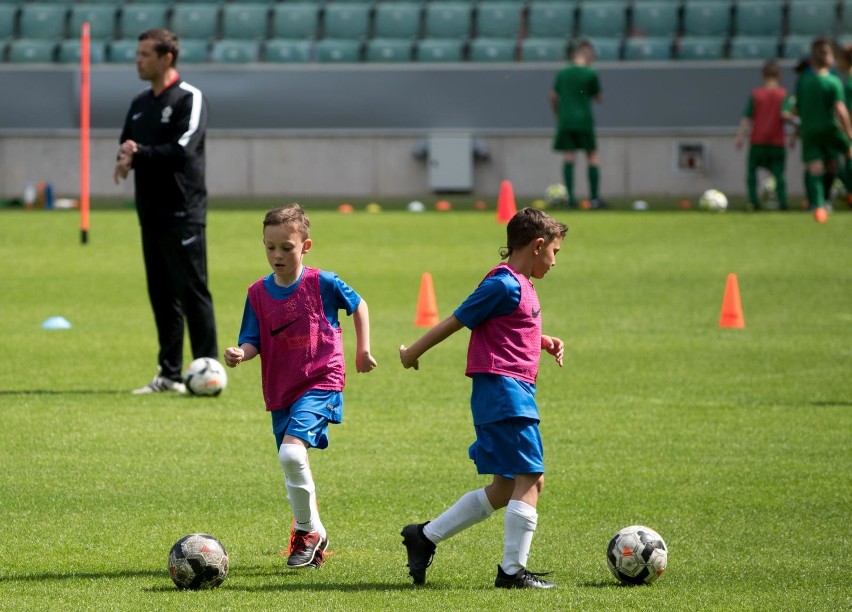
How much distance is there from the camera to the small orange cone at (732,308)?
14.0 m

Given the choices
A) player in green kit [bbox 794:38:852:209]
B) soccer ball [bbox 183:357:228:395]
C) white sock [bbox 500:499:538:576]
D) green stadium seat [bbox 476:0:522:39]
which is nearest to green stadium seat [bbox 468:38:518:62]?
green stadium seat [bbox 476:0:522:39]

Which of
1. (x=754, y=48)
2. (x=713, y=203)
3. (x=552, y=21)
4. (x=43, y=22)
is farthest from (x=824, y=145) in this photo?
(x=43, y=22)

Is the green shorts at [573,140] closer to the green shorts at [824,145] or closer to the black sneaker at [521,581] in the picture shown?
the green shorts at [824,145]

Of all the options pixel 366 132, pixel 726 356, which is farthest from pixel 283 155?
pixel 726 356

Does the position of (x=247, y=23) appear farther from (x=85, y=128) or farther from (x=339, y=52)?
(x=85, y=128)

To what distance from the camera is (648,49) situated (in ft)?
93.9

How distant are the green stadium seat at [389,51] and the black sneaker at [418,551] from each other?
958 inches

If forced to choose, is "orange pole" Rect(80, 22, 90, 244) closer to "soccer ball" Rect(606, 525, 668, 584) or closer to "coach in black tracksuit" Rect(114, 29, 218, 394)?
"coach in black tracksuit" Rect(114, 29, 218, 394)

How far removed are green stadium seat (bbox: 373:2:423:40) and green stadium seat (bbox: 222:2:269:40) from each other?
237cm

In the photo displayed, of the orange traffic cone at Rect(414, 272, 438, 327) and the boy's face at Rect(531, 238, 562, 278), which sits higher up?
the boy's face at Rect(531, 238, 562, 278)

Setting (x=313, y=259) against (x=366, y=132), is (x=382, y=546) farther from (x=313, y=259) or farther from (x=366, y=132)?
(x=366, y=132)

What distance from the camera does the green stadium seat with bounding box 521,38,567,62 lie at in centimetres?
2898

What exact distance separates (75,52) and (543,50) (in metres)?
9.57

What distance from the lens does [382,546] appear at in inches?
258
